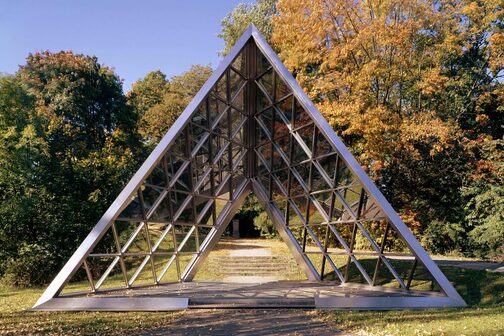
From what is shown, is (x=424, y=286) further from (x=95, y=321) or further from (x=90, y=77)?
(x=90, y=77)

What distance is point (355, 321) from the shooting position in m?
9.71

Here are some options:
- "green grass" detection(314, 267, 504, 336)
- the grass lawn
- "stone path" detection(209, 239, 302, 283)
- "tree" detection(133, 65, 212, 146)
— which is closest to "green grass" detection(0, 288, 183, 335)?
the grass lawn

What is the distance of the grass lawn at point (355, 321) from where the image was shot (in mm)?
8359

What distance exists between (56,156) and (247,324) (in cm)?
1912

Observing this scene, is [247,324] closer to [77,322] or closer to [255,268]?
[77,322]

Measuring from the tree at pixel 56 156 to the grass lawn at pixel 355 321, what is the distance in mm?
8904

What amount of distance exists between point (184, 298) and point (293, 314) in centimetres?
319

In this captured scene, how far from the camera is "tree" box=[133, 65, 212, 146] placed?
119 feet

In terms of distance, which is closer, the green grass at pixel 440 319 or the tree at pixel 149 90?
the green grass at pixel 440 319

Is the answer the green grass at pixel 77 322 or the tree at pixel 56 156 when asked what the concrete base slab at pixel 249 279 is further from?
the tree at pixel 56 156

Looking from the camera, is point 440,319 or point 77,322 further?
point 77,322

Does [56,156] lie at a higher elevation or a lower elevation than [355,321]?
higher

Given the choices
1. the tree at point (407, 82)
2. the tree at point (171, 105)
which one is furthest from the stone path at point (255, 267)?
the tree at point (171, 105)

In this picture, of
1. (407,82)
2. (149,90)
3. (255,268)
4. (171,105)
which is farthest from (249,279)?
(149,90)
